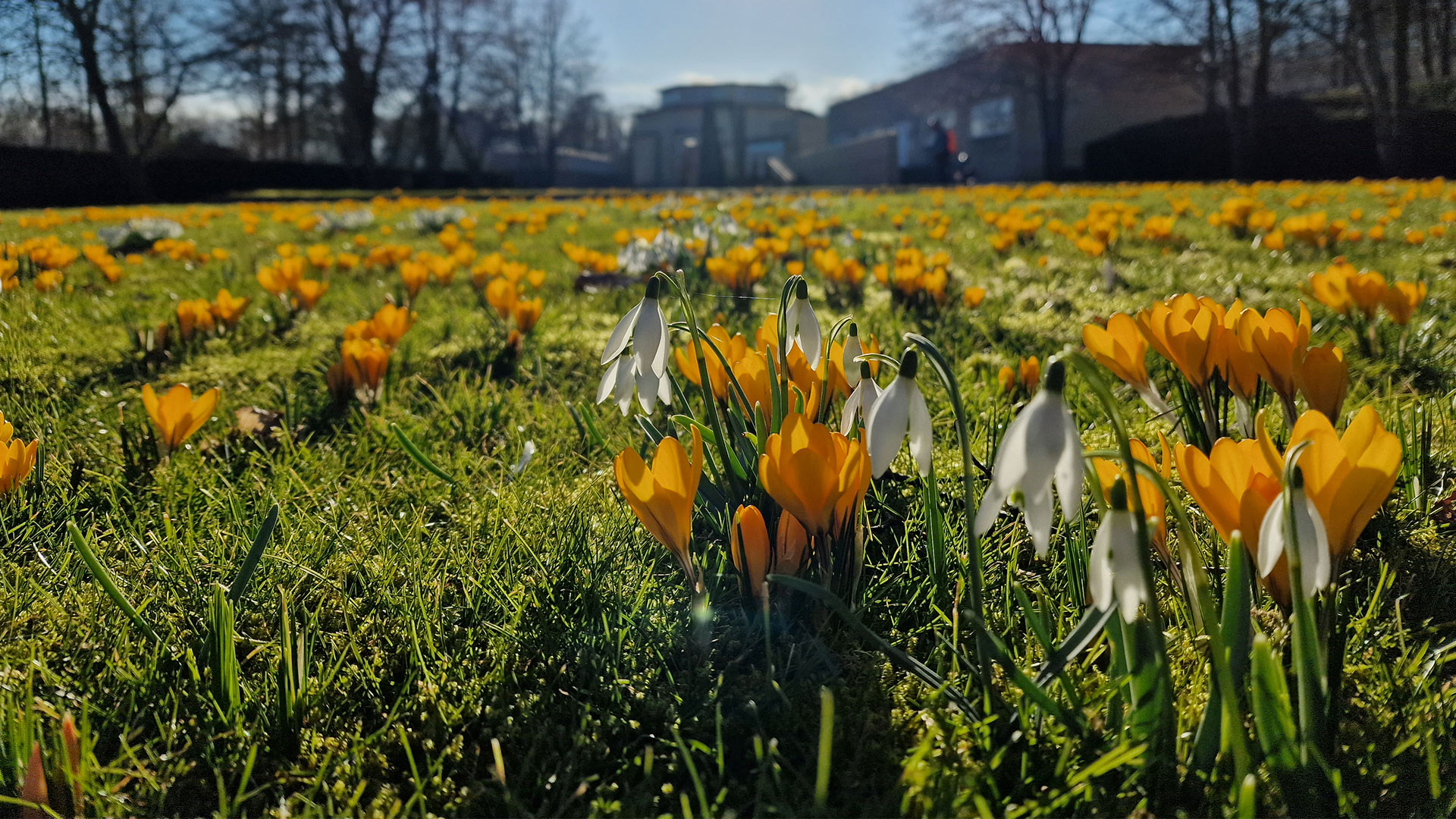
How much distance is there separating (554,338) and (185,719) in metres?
2.42

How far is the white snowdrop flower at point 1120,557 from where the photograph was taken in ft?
2.60

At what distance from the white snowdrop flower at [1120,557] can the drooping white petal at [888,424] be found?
→ 0.26 metres

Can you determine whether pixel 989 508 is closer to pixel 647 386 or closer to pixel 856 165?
pixel 647 386

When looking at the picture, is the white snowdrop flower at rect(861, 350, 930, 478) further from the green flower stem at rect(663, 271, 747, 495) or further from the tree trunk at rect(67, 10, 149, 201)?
the tree trunk at rect(67, 10, 149, 201)

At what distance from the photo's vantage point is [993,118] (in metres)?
43.6

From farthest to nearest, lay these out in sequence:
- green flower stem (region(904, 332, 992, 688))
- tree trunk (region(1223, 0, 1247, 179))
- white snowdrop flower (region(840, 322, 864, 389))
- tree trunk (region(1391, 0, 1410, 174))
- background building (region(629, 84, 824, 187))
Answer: background building (region(629, 84, 824, 187)), tree trunk (region(1223, 0, 1247, 179)), tree trunk (region(1391, 0, 1410, 174)), white snowdrop flower (region(840, 322, 864, 389)), green flower stem (region(904, 332, 992, 688))

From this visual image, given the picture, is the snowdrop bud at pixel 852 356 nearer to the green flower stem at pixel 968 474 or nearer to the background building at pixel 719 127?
the green flower stem at pixel 968 474

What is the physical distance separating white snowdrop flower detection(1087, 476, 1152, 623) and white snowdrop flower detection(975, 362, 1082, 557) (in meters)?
0.04

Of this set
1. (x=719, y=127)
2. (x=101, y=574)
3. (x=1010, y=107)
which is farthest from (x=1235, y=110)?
(x=719, y=127)

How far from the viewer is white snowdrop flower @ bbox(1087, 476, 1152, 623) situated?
0.79 meters

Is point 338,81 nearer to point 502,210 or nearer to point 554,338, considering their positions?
point 502,210

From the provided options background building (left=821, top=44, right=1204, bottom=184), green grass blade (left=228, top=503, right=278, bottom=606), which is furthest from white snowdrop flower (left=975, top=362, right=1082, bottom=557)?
background building (left=821, top=44, right=1204, bottom=184)

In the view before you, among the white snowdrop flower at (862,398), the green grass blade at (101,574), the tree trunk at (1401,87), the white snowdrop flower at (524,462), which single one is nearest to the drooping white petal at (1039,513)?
the white snowdrop flower at (862,398)

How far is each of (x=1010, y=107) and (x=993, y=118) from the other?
5.57 feet
